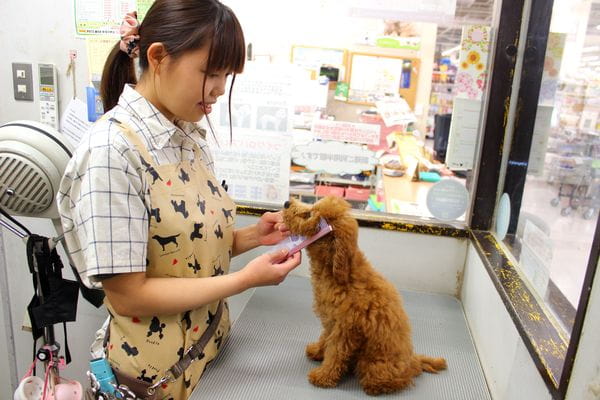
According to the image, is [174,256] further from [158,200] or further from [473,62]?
[473,62]

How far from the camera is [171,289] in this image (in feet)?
2.85

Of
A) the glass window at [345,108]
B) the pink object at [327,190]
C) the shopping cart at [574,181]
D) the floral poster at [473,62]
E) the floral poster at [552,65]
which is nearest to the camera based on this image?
the shopping cart at [574,181]

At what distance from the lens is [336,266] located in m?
1.06

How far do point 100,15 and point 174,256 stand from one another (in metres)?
1.19

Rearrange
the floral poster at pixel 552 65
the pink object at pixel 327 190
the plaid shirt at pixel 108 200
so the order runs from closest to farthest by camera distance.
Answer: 1. the plaid shirt at pixel 108 200
2. the floral poster at pixel 552 65
3. the pink object at pixel 327 190

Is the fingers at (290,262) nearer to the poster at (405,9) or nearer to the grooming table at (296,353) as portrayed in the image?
the grooming table at (296,353)

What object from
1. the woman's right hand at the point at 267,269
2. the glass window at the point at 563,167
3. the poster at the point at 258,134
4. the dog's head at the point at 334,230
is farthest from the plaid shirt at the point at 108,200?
the glass window at the point at 563,167

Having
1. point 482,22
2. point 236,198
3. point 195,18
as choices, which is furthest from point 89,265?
point 482,22

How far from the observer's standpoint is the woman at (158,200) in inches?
31.4

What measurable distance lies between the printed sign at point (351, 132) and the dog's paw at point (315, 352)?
767mm

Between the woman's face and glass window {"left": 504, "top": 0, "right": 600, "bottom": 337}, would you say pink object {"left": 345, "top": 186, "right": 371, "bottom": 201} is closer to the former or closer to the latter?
glass window {"left": 504, "top": 0, "right": 600, "bottom": 337}

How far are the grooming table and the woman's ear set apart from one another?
761mm

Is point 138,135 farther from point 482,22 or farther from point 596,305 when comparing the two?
point 482,22

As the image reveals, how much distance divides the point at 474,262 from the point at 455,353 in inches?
13.1
